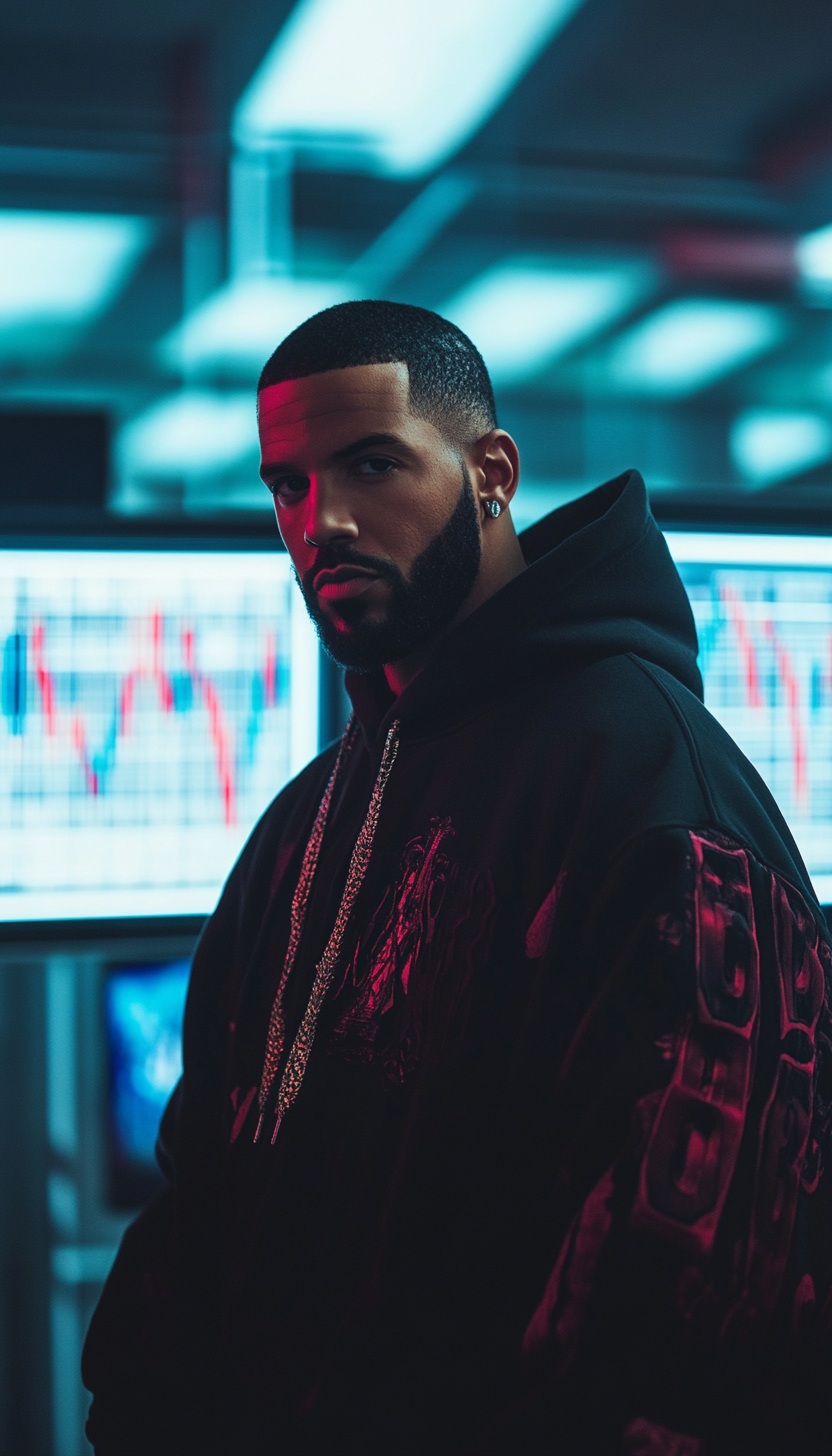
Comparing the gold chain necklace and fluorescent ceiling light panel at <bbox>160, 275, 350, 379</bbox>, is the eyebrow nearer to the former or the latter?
the gold chain necklace

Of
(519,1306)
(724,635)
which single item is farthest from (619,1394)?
(724,635)

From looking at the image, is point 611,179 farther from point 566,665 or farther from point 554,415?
point 566,665

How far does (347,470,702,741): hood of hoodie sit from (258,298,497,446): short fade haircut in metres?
0.11

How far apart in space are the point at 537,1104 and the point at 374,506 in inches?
14.7

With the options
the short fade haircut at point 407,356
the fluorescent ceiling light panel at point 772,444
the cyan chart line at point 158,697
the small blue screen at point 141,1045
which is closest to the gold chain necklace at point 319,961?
the short fade haircut at point 407,356

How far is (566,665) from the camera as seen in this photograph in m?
0.69

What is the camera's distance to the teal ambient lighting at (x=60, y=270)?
1.24m

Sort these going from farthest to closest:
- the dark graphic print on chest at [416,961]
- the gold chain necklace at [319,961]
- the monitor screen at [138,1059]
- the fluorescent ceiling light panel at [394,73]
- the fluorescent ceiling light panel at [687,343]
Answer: the fluorescent ceiling light panel at [687,343] < the monitor screen at [138,1059] < the fluorescent ceiling light panel at [394,73] < the gold chain necklace at [319,961] < the dark graphic print on chest at [416,961]

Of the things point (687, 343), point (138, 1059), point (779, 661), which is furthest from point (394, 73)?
point (138, 1059)

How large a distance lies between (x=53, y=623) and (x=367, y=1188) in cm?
75

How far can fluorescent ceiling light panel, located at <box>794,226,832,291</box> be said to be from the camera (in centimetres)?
138

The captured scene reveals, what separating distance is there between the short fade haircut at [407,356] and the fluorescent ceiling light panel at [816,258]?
84 centimetres

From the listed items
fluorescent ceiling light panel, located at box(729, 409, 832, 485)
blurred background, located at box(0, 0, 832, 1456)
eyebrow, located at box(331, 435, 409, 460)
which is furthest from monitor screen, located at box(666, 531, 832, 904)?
eyebrow, located at box(331, 435, 409, 460)

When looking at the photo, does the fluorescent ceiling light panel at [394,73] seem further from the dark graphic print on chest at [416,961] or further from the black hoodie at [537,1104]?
the dark graphic print on chest at [416,961]
